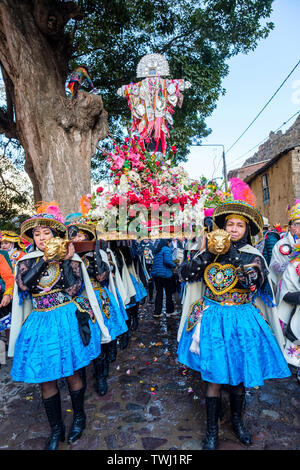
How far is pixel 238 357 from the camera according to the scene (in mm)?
2434

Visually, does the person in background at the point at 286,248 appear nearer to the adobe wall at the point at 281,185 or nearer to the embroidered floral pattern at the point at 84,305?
the embroidered floral pattern at the point at 84,305

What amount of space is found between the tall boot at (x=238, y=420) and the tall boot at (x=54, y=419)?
1510 millimetres

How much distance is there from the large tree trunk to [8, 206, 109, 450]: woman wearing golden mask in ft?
15.4

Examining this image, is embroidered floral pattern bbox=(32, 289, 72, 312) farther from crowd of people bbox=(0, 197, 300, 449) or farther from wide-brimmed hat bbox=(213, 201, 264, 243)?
wide-brimmed hat bbox=(213, 201, 264, 243)

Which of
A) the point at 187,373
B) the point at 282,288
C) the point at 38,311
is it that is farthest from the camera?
the point at 187,373

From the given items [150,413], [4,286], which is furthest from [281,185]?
[150,413]

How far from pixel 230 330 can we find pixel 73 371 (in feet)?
4.43

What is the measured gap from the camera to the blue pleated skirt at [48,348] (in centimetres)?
246

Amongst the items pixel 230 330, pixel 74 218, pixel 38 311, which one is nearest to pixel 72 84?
pixel 74 218

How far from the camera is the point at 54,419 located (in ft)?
8.48

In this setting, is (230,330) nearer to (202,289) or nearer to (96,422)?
(202,289)

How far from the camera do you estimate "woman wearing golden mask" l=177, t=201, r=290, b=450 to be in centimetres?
243

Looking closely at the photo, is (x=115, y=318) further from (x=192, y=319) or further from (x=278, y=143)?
(x=278, y=143)


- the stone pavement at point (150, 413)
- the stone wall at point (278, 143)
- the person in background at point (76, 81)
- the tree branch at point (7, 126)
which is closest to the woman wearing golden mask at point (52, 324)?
the stone pavement at point (150, 413)
